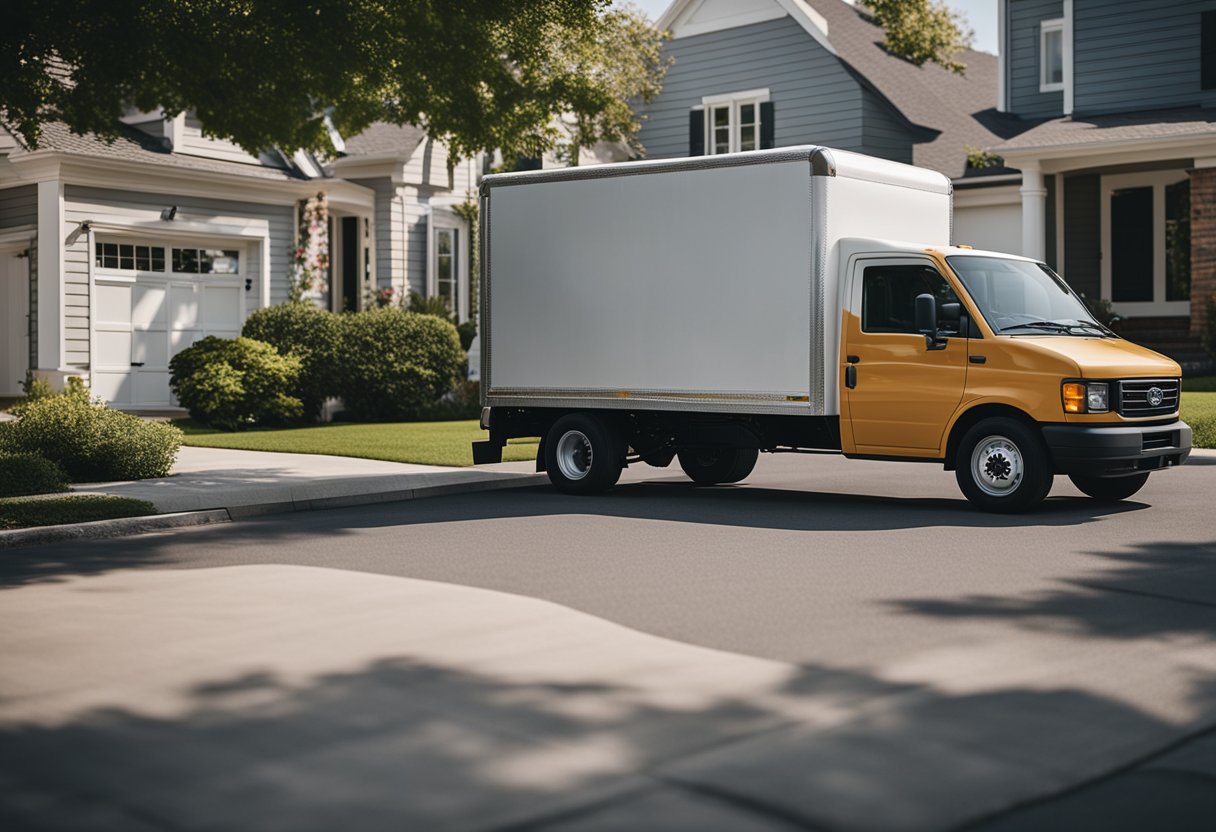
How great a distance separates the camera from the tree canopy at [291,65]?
1441cm

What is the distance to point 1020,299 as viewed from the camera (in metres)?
13.5

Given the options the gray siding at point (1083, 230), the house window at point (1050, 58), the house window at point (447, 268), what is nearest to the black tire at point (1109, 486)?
the gray siding at point (1083, 230)

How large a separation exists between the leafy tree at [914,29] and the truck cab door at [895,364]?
25.2m

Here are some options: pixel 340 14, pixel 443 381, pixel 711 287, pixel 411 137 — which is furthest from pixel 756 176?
pixel 411 137

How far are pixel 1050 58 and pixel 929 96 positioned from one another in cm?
307

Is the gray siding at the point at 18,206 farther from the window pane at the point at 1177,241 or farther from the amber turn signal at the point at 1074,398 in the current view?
the window pane at the point at 1177,241

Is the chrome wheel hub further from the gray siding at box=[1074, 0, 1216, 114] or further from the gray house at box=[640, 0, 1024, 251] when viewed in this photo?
the gray siding at box=[1074, 0, 1216, 114]

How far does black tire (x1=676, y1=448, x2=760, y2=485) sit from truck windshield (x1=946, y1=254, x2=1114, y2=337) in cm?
371

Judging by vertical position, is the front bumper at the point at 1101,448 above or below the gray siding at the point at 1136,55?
below

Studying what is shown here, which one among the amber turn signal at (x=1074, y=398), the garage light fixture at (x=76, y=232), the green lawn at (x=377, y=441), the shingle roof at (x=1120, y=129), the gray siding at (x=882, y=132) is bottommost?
the green lawn at (x=377, y=441)

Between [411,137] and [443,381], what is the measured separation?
667 cm

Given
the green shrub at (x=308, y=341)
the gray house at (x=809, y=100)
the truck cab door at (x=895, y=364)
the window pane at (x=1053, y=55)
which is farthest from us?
the window pane at (x=1053, y=55)

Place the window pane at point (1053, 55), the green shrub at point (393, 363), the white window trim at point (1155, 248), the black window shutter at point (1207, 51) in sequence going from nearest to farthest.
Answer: the green shrub at point (393, 363) < the black window shutter at point (1207, 51) < the white window trim at point (1155, 248) < the window pane at point (1053, 55)

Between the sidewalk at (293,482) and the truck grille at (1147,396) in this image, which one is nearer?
the truck grille at (1147,396)
